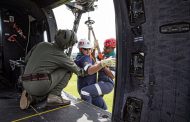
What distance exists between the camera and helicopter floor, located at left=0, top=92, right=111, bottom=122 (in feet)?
7.95

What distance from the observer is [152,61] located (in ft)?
3.23

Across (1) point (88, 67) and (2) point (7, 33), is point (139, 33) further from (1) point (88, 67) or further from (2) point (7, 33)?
(2) point (7, 33)

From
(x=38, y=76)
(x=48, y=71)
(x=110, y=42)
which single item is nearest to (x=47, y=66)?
(x=48, y=71)

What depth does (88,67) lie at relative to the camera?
3.23m

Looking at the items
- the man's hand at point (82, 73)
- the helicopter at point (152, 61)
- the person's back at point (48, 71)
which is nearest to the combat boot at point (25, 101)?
the person's back at point (48, 71)

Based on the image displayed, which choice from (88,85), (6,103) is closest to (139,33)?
(88,85)

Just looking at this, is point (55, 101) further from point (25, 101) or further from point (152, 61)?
point (152, 61)

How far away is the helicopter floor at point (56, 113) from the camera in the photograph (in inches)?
95.3

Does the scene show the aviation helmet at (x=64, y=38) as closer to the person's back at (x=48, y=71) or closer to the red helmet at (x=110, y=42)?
the person's back at (x=48, y=71)

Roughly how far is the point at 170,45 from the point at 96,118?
170 centimetres

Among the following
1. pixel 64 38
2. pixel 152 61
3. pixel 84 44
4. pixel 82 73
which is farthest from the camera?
pixel 84 44

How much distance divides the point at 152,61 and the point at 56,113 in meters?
1.94

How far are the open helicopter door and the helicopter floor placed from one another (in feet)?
4.09

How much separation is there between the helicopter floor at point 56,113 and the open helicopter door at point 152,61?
4.09 ft
